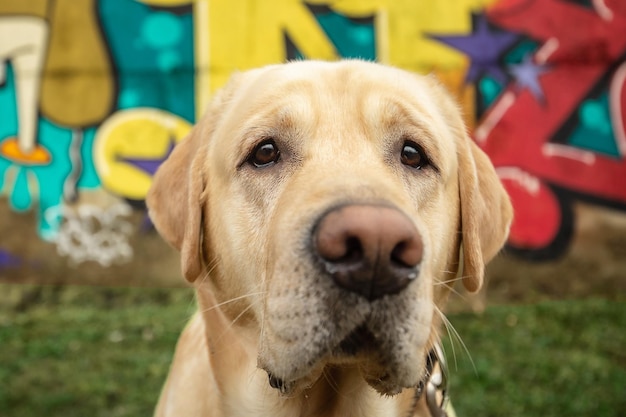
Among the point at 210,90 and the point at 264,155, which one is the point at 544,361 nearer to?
the point at 264,155

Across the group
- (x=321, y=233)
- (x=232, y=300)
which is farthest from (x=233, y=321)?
(x=321, y=233)

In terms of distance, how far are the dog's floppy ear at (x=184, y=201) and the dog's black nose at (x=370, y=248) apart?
0.81 metres

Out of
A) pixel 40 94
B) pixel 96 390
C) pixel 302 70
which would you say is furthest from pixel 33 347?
pixel 302 70

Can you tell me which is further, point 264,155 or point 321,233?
point 264,155

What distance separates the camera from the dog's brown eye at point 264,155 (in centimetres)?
218

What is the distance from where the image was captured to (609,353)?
557 centimetres

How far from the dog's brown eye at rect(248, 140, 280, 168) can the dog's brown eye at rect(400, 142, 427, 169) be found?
0.43m

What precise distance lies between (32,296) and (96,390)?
2.44 meters

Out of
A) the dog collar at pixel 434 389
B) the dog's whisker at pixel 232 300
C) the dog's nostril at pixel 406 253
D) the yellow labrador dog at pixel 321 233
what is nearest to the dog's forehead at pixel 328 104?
the yellow labrador dog at pixel 321 233

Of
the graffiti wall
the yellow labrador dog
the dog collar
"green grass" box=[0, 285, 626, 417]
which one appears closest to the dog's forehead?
the yellow labrador dog

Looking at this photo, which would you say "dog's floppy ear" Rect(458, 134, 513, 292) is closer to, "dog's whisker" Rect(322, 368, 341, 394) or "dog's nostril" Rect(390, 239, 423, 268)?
"dog's whisker" Rect(322, 368, 341, 394)

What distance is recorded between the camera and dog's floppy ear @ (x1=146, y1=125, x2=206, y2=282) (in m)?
2.31

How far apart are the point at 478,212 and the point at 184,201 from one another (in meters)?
1.09

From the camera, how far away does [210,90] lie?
7.36 m
